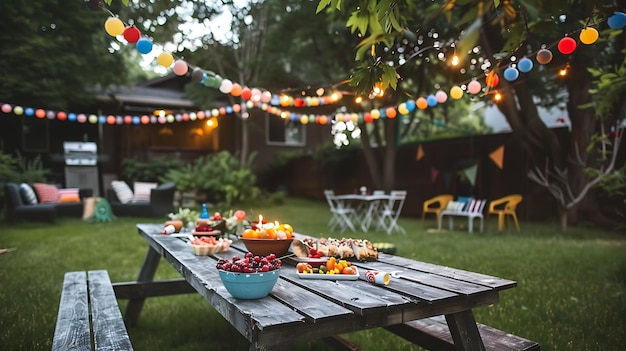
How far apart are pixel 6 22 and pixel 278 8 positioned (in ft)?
21.7

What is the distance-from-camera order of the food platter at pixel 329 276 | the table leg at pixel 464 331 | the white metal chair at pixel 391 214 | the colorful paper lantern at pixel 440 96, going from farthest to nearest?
the white metal chair at pixel 391 214 → the colorful paper lantern at pixel 440 96 → the food platter at pixel 329 276 → the table leg at pixel 464 331

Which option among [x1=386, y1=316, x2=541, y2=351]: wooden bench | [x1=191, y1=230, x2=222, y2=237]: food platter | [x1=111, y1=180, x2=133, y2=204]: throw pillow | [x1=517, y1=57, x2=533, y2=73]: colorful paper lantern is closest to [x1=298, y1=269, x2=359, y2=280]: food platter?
[x1=386, y1=316, x2=541, y2=351]: wooden bench

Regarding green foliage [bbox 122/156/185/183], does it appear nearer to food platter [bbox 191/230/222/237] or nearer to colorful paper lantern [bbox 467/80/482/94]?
food platter [bbox 191/230/222/237]

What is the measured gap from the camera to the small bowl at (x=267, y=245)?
2.32m

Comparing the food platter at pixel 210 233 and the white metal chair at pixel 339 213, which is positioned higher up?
the food platter at pixel 210 233

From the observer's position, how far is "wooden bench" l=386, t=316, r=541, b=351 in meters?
2.03

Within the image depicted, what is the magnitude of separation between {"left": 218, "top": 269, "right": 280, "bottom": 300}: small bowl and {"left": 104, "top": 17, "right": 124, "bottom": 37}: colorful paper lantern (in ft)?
6.87

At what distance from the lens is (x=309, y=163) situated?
54.1 feet

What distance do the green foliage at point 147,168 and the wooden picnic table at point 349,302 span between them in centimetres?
1238

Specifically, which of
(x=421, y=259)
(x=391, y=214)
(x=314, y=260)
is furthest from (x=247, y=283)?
(x=391, y=214)

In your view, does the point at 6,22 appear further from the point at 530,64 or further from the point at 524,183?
the point at 524,183

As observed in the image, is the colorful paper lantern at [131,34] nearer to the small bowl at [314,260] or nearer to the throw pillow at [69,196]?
the small bowl at [314,260]

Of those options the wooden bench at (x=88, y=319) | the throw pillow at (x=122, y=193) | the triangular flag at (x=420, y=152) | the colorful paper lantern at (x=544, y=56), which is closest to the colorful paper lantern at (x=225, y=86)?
the wooden bench at (x=88, y=319)

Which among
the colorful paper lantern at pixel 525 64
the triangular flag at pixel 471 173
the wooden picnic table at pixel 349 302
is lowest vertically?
the wooden picnic table at pixel 349 302
